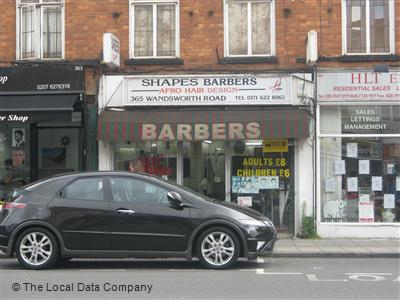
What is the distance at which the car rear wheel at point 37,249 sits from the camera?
923cm

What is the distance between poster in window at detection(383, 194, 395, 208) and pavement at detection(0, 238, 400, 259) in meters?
0.89


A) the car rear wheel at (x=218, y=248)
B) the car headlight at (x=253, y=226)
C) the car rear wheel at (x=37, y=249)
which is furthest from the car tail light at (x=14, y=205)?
the car headlight at (x=253, y=226)

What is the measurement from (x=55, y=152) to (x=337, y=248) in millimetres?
7076

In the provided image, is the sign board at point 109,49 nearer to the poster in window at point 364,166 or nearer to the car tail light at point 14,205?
the car tail light at point 14,205

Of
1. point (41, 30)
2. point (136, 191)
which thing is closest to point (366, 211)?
point (136, 191)

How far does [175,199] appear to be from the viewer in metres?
9.12

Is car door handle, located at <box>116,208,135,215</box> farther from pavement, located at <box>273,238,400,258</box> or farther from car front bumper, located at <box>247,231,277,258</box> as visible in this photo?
pavement, located at <box>273,238,400,258</box>

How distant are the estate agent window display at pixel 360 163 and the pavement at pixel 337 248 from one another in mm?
809

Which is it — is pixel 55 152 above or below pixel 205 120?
below

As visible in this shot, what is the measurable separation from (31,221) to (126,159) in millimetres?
5194

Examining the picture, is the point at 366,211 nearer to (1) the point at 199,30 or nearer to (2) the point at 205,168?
(2) the point at 205,168

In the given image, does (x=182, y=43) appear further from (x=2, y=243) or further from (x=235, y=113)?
(x=2, y=243)

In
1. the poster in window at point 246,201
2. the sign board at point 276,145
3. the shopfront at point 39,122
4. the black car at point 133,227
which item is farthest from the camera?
the poster in window at point 246,201

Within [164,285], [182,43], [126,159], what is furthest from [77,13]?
[164,285]
